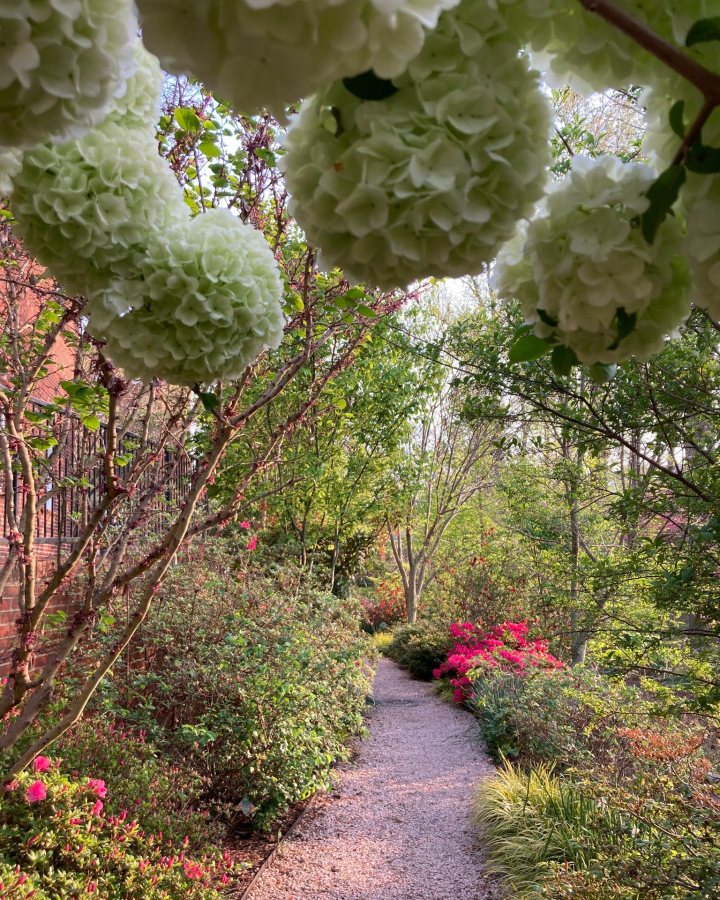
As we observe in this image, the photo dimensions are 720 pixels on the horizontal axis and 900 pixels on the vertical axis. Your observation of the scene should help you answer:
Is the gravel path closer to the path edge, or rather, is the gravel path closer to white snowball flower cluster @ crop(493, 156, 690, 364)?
the path edge

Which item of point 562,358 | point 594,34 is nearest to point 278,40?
point 594,34

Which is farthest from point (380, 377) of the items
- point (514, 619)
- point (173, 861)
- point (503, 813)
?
point (173, 861)

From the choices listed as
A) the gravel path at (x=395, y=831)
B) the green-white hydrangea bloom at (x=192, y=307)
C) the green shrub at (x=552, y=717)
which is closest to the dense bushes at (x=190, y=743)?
the gravel path at (x=395, y=831)

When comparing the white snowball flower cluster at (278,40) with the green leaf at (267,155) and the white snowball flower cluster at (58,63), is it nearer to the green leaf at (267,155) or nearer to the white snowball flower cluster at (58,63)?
the white snowball flower cluster at (58,63)

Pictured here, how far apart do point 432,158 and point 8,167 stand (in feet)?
1.65

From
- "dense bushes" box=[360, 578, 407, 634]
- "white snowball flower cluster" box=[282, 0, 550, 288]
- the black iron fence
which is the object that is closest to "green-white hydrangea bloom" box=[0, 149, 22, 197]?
"white snowball flower cluster" box=[282, 0, 550, 288]

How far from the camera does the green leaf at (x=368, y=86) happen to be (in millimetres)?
403

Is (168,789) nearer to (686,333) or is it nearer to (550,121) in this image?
(686,333)

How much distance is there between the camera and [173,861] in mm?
3072

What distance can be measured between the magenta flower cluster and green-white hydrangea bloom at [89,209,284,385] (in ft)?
21.5

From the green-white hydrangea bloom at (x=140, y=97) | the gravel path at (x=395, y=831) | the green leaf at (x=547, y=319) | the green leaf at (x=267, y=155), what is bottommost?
the gravel path at (x=395, y=831)

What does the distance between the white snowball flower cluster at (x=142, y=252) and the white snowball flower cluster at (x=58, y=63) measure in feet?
1.18

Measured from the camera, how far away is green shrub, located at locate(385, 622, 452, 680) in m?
10.1

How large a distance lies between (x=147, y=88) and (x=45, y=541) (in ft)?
17.2
